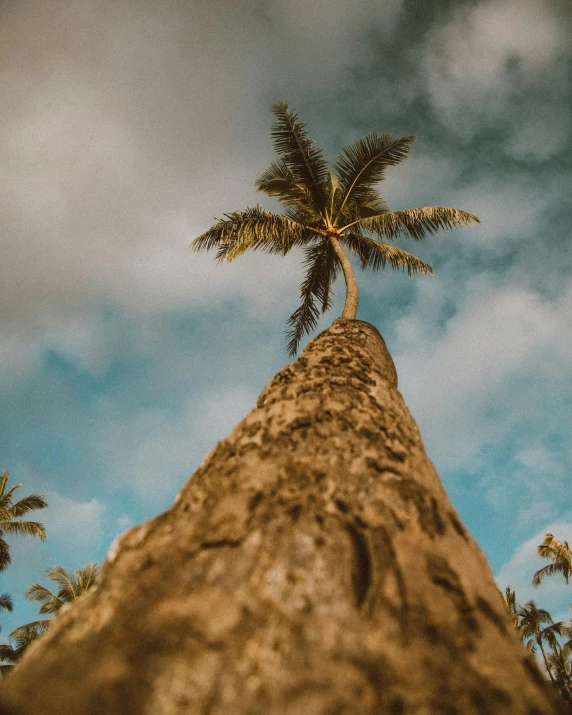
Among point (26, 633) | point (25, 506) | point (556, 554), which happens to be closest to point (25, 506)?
point (25, 506)

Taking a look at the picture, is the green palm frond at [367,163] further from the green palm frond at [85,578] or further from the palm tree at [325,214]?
the green palm frond at [85,578]

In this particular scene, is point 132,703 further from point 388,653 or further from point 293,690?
point 388,653

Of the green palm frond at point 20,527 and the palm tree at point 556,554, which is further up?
the green palm frond at point 20,527

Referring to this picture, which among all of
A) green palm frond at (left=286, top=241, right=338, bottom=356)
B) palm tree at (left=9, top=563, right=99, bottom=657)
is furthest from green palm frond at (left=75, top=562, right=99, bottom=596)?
green palm frond at (left=286, top=241, right=338, bottom=356)

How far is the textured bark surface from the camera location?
75 centimetres

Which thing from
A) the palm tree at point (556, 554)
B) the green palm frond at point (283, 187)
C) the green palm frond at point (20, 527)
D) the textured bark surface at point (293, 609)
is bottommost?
the textured bark surface at point (293, 609)

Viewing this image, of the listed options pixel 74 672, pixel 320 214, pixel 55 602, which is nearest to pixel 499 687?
pixel 74 672

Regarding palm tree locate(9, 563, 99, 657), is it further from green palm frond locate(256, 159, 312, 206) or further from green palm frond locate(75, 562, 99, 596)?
green palm frond locate(256, 159, 312, 206)

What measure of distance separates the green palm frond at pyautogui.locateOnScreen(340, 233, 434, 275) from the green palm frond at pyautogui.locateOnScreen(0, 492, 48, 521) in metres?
15.4

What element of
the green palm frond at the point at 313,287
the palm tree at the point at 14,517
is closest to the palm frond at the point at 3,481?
the palm tree at the point at 14,517

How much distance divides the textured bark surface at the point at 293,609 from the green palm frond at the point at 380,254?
6590 millimetres

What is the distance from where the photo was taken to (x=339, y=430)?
5.02 feet

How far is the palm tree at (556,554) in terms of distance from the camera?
1555 cm

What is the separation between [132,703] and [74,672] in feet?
0.50
